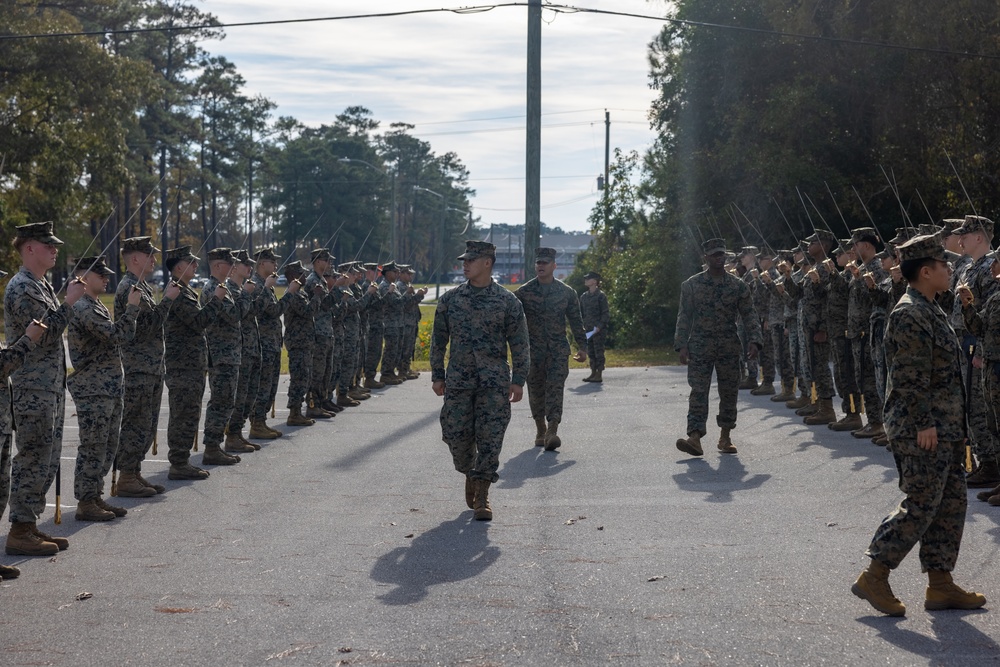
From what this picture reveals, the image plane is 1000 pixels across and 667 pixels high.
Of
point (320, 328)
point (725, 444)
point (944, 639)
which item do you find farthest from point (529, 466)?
point (944, 639)

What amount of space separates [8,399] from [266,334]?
697 cm

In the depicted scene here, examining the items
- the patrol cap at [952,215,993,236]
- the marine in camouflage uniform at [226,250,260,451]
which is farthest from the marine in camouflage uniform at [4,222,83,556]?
the patrol cap at [952,215,993,236]

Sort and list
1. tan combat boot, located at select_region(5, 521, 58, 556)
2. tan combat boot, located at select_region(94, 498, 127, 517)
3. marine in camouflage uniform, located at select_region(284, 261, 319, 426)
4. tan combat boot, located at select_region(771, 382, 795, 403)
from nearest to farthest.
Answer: tan combat boot, located at select_region(5, 521, 58, 556)
tan combat boot, located at select_region(94, 498, 127, 517)
marine in camouflage uniform, located at select_region(284, 261, 319, 426)
tan combat boot, located at select_region(771, 382, 795, 403)

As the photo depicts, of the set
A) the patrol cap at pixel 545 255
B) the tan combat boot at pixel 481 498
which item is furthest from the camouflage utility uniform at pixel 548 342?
the tan combat boot at pixel 481 498

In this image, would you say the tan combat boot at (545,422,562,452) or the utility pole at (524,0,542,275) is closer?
the tan combat boot at (545,422,562,452)

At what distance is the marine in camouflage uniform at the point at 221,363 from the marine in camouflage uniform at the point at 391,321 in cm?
974

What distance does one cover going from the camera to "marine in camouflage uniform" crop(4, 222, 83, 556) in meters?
8.41

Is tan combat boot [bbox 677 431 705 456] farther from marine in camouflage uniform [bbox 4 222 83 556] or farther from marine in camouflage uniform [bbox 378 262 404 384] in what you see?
marine in camouflage uniform [bbox 378 262 404 384]

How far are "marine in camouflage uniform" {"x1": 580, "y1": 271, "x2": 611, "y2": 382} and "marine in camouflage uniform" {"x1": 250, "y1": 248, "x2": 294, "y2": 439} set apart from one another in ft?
29.0

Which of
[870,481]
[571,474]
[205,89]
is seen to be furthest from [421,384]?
[205,89]

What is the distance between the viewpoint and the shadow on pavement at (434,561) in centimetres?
761

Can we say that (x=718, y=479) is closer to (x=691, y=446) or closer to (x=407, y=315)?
(x=691, y=446)

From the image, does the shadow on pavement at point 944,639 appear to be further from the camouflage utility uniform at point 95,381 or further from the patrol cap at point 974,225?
the camouflage utility uniform at point 95,381

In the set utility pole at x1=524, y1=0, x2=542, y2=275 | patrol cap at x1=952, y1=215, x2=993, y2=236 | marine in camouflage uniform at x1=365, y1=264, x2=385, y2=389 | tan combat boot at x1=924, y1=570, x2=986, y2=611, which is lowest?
tan combat boot at x1=924, y1=570, x2=986, y2=611
